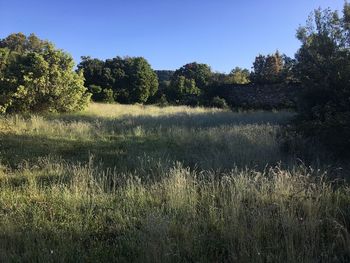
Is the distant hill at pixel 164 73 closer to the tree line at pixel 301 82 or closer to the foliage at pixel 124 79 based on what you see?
the foliage at pixel 124 79

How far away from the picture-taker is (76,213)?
5.91 metres

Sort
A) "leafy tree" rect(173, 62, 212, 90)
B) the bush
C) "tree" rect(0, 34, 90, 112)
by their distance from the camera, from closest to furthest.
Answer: "tree" rect(0, 34, 90, 112) < the bush < "leafy tree" rect(173, 62, 212, 90)

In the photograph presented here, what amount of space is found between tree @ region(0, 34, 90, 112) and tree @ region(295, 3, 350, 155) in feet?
39.2

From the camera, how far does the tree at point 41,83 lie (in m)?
20.2

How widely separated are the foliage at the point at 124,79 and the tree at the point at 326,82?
96.4ft

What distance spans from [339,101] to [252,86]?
2300 cm

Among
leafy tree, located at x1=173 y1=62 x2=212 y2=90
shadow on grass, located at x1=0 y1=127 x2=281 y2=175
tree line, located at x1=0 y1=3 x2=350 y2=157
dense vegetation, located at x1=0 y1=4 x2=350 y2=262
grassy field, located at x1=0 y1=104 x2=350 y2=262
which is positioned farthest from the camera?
leafy tree, located at x1=173 y1=62 x2=212 y2=90

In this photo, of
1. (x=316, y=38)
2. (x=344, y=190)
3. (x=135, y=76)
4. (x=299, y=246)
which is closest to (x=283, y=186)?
(x=344, y=190)

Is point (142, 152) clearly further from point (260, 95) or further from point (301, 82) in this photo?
point (260, 95)

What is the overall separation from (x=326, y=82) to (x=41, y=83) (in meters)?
13.7

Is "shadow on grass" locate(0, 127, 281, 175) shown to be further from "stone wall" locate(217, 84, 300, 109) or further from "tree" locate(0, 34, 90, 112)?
"stone wall" locate(217, 84, 300, 109)

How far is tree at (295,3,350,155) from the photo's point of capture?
35.5ft

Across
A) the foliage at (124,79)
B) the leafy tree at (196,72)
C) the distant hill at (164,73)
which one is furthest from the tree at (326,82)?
the distant hill at (164,73)

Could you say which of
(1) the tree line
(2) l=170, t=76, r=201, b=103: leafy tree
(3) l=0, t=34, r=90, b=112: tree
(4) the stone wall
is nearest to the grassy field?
(1) the tree line
